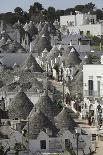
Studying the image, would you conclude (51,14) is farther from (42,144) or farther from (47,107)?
(42,144)

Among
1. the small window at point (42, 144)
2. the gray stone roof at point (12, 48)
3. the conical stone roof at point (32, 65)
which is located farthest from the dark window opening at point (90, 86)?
the gray stone roof at point (12, 48)

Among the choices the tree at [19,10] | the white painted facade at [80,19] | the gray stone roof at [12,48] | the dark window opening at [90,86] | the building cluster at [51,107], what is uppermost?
the tree at [19,10]

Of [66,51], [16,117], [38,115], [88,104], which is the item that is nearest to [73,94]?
[88,104]

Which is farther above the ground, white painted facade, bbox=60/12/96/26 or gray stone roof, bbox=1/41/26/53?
white painted facade, bbox=60/12/96/26

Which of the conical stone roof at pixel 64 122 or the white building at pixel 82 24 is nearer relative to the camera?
the conical stone roof at pixel 64 122

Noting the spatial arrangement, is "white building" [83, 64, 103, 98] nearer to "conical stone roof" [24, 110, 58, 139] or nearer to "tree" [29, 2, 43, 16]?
"conical stone roof" [24, 110, 58, 139]

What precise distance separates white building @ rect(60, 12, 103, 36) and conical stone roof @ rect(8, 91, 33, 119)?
49.4 metres

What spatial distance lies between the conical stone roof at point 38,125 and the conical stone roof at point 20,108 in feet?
10.4

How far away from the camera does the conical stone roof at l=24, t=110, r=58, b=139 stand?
2510 cm

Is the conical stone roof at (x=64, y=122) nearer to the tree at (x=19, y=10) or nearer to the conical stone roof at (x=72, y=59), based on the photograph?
the conical stone roof at (x=72, y=59)

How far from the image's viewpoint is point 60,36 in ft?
233

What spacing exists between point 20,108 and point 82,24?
60.0 metres

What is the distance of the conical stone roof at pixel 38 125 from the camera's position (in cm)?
2510

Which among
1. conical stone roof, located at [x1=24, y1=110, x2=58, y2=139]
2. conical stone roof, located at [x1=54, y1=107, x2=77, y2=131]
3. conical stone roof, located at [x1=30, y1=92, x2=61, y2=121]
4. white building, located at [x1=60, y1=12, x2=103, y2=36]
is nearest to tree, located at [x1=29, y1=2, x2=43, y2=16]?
white building, located at [x1=60, y1=12, x2=103, y2=36]
